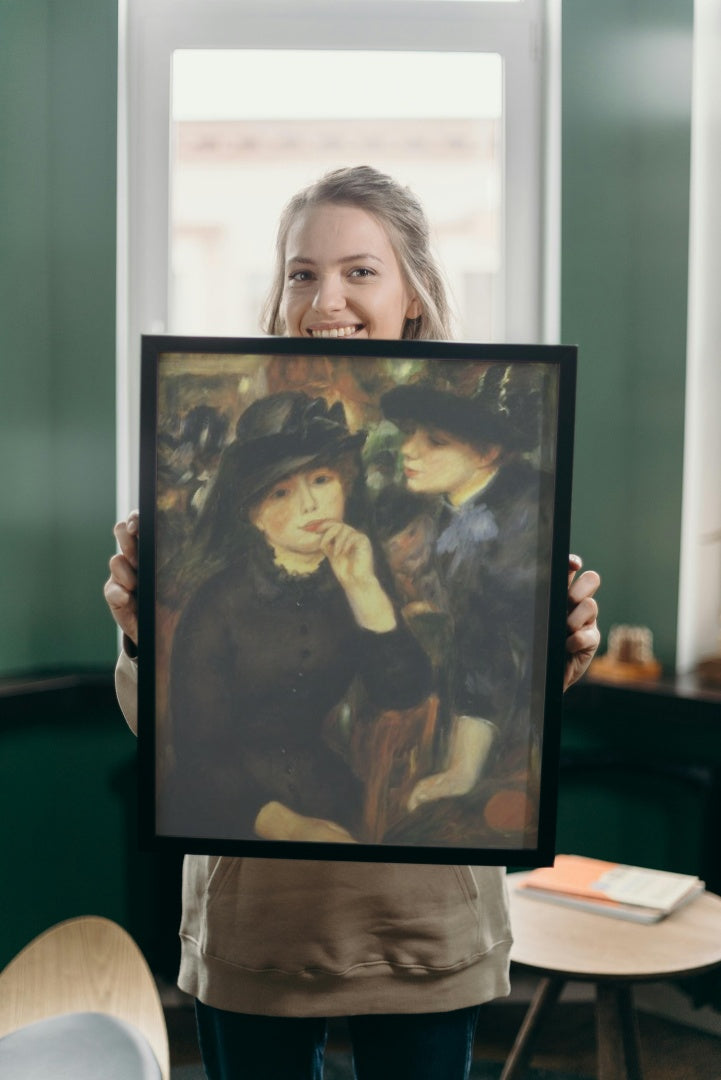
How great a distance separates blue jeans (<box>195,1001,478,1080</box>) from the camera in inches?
42.0

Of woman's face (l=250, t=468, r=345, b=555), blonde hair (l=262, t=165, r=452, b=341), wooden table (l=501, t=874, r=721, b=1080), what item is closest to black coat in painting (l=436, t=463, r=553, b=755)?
woman's face (l=250, t=468, r=345, b=555)

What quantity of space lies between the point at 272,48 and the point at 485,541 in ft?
6.65

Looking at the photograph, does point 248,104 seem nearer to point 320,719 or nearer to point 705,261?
point 705,261

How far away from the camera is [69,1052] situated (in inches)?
33.4

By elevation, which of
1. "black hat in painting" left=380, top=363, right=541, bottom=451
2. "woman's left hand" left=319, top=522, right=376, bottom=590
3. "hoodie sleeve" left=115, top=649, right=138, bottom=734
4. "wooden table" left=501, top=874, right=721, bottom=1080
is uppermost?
"black hat in painting" left=380, top=363, right=541, bottom=451

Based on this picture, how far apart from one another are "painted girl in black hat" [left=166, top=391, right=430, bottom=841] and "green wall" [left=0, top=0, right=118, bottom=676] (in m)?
1.63

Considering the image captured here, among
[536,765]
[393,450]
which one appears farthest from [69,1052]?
[393,450]

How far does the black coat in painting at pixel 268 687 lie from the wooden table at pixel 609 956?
0.86 m

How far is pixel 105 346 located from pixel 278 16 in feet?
2.95

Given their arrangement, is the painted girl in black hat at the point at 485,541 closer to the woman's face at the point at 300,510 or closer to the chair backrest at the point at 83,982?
the woman's face at the point at 300,510

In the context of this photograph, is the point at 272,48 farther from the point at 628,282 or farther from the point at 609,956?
the point at 609,956

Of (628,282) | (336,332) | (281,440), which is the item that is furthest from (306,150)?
(281,440)

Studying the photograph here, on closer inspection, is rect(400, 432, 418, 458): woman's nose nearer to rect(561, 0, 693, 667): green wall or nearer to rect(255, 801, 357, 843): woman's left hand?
rect(255, 801, 357, 843): woman's left hand

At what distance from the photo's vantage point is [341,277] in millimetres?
1153
